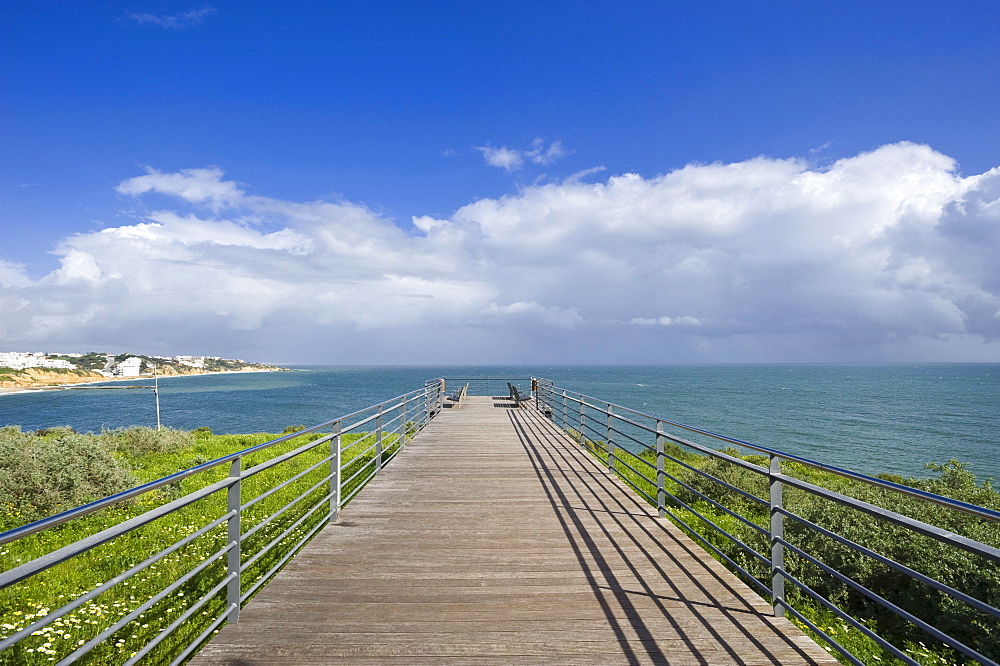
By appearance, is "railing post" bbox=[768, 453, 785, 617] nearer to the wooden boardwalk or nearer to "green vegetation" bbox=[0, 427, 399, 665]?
the wooden boardwalk

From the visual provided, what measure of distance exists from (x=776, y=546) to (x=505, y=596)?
1927 mm

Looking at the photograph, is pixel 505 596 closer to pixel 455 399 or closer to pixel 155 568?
pixel 155 568

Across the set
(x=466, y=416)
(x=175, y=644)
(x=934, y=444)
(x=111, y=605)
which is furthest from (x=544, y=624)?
(x=934, y=444)

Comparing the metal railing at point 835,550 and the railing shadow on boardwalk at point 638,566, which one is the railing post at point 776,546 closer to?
the metal railing at point 835,550

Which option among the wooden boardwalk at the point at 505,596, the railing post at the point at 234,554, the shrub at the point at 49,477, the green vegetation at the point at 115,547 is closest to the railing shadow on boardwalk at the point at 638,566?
the wooden boardwalk at the point at 505,596

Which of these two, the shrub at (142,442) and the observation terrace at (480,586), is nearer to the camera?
the observation terrace at (480,586)

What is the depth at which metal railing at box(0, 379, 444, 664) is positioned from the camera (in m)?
2.28

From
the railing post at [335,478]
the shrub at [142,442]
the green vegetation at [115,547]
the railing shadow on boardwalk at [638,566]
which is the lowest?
the shrub at [142,442]

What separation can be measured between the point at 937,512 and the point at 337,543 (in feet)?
25.8

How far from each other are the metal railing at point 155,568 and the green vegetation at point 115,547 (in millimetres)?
19

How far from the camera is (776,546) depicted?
3.61m

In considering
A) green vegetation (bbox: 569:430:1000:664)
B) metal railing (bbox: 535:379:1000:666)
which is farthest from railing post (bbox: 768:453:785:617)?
green vegetation (bbox: 569:430:1000:664)

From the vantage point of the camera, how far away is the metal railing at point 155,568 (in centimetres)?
228

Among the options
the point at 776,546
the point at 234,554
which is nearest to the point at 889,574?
the point at 776,546
